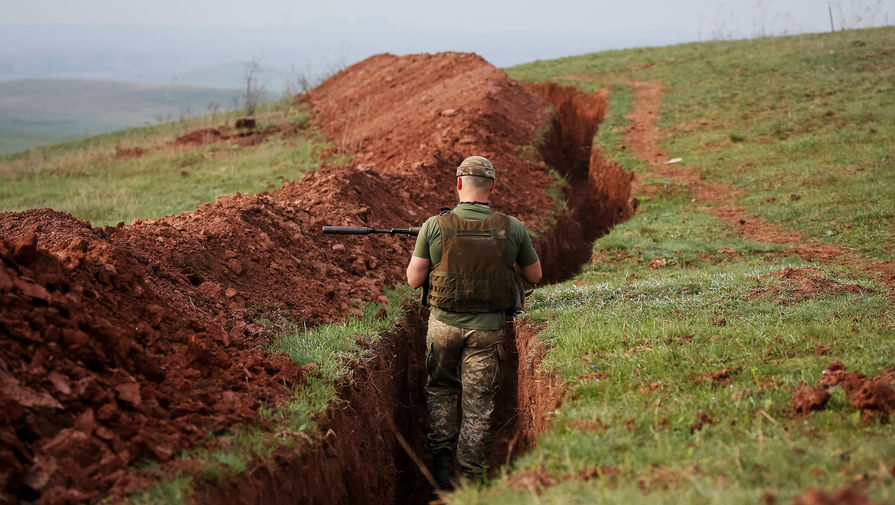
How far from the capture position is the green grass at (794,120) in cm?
1123

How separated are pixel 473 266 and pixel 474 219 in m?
0.35

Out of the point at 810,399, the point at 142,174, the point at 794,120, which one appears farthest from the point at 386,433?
the point at 794,120

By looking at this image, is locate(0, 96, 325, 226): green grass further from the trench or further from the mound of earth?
the mound of earth

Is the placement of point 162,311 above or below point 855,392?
above

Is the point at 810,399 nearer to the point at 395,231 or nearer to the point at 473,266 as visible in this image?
the point at 473,266

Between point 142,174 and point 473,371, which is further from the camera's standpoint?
point 142,174

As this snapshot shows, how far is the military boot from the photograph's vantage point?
19.1ft

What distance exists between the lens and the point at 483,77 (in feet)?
67.6

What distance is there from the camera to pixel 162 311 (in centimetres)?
504

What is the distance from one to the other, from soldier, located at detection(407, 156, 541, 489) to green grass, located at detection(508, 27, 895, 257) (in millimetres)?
6278

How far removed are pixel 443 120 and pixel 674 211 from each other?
5811 millimetres

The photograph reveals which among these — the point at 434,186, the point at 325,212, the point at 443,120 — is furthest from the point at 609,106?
the point at 325,212

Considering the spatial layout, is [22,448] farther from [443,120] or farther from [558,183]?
[443,120]

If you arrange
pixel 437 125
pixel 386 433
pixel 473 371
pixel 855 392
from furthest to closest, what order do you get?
pixel 437 125
pixel 386 433
pixel 473 371
pixel 855 392
